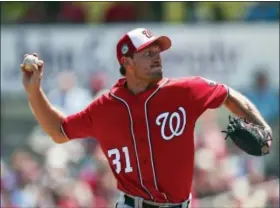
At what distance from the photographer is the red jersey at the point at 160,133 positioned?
5.71m

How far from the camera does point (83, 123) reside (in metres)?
5.98

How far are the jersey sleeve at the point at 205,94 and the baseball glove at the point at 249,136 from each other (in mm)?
170

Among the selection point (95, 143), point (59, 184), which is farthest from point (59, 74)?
point (59, 184)

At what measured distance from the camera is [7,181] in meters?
10.3

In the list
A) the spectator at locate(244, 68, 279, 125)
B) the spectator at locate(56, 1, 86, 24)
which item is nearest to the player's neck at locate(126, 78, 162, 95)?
the spectator at locate(244, 68, 279, 125)

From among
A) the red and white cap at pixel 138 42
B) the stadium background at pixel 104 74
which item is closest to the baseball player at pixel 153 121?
the red and white cap at pixel 138 42

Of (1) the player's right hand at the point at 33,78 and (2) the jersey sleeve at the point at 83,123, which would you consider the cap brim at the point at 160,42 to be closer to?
(2) the jersey sleeve at the point at 83,123

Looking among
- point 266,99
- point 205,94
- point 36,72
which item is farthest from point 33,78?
point 266,99

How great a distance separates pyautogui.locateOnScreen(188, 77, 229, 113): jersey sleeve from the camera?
5703 mm

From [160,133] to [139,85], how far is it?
335 millimetres

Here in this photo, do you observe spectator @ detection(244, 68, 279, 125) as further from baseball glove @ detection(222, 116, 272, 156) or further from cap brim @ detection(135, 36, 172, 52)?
cap brim @ detection(135, 36, 172, 52)

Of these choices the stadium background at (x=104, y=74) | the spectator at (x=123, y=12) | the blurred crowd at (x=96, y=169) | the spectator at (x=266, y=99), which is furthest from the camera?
the spectator at (x=123, y=12)

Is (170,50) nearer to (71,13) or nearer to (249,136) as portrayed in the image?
(71,13)

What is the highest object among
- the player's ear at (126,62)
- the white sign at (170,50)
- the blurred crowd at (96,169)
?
the player's ear at (126,62)
